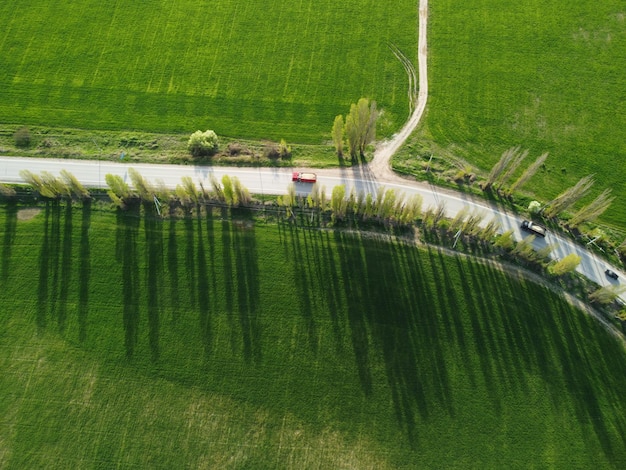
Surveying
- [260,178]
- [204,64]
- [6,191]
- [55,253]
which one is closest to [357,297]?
[260,178]

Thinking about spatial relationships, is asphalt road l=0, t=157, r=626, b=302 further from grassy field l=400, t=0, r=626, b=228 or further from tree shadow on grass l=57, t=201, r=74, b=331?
grassy field l=400, t=0, r=626, b=228

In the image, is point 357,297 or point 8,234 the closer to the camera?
point 357,297

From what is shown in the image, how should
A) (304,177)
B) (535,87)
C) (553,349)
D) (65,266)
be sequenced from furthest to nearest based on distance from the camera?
(535,87) < (304,177) < (65,266) < (553,349)

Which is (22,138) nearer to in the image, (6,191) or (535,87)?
(6,191)

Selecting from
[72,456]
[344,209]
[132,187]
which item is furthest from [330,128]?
[72,456]

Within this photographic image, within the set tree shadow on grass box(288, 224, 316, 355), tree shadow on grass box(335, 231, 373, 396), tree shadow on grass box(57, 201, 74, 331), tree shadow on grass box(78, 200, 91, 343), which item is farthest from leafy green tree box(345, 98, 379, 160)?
tree shadow on grass box(57, 201, 74, 331)

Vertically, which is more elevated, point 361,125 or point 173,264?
point 361,125
